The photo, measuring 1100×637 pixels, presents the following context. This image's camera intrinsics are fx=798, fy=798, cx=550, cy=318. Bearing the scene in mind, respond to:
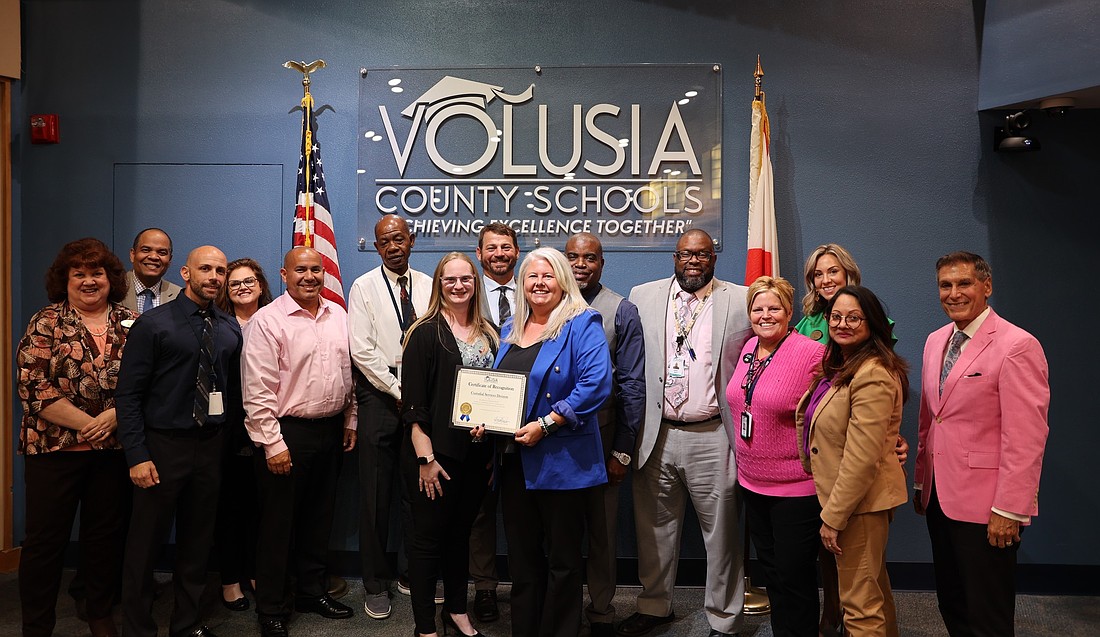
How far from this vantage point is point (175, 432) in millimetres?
3352

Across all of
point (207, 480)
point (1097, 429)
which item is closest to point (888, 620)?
point (1097, 429)

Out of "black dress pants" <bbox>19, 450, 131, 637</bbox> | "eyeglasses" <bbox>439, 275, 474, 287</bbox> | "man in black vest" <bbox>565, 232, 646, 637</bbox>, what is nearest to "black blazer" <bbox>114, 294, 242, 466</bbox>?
"black dress pants" <bbox>19, 450, 131, 637</bbox>

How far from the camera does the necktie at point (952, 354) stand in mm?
3055

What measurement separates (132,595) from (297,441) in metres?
0.90

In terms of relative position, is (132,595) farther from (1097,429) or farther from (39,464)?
(1097,429)

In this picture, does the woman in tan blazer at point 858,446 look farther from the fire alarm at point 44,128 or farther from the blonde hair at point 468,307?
the fire alarm at point 44,128

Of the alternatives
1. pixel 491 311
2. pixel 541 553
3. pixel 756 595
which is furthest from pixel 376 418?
pixel 756 595

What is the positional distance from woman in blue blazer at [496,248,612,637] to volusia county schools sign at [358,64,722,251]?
1507 millimetres

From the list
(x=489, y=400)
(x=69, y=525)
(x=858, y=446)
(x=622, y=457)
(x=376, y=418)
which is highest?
(x=489, y=400)

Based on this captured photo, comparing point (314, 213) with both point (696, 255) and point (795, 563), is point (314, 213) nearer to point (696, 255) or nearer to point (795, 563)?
point (696, 255)

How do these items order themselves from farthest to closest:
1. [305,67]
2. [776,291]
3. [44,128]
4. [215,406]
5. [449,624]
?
[44,128], [305,67], [449,624], [215,406], [776,291]

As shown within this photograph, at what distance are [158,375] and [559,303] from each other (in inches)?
66.9

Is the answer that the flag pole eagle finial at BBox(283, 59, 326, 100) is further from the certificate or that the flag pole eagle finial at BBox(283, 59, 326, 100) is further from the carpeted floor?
the carpeted floor

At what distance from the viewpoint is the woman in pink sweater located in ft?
9.96
